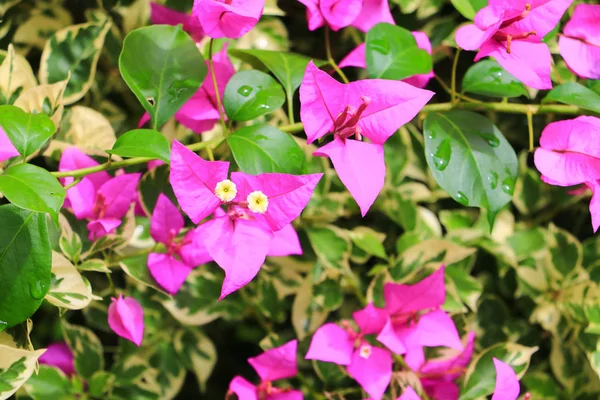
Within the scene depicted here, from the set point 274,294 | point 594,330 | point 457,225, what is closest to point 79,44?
point 274,294

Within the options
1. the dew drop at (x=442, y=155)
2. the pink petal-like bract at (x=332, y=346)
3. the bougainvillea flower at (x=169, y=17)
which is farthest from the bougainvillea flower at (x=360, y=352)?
the bougainvillea flower at (x=169, y=17)

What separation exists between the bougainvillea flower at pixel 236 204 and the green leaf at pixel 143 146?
3cm

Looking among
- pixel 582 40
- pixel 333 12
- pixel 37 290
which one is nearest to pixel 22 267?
pixel 37 290

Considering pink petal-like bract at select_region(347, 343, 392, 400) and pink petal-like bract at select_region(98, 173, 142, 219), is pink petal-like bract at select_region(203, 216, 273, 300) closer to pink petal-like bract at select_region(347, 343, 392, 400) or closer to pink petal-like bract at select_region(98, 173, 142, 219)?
pink petal-like bract at select_region(98, 173, 142, 219)

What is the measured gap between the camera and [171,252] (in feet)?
2.52

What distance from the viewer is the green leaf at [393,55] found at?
2.42 ft

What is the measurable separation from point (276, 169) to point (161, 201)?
18 centimetres

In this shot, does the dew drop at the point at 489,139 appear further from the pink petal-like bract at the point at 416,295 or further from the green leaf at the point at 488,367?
the green leaf at the point at 488,367

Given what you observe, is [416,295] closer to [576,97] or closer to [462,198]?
[462,198]

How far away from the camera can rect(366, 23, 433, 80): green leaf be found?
0.74m

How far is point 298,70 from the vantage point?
0.75m

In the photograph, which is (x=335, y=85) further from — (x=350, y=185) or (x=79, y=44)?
(x=79, y=44)

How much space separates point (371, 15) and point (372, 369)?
1.54 ft

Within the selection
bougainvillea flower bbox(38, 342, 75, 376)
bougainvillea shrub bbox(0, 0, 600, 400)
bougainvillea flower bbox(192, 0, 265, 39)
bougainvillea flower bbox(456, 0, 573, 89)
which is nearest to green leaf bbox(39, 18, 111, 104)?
bougainvillea shrub bbox(0, 0, 600, 400)
